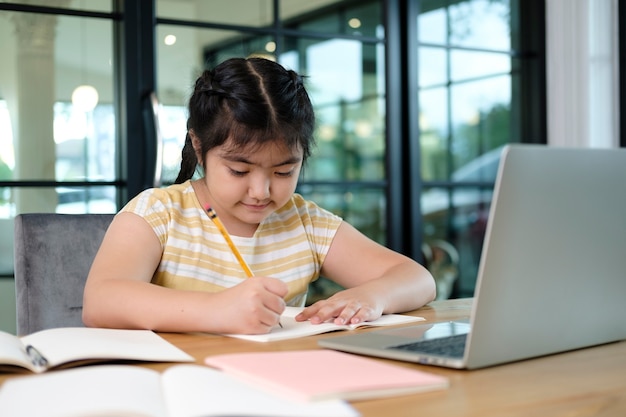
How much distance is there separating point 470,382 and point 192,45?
9.01ft

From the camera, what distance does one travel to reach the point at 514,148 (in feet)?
2.63

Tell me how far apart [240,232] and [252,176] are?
8.1 inches

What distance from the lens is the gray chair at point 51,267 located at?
5.07ft

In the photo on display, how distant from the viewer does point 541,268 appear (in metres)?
0.89

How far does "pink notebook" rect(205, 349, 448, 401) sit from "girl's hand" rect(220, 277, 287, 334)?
0.23 metres

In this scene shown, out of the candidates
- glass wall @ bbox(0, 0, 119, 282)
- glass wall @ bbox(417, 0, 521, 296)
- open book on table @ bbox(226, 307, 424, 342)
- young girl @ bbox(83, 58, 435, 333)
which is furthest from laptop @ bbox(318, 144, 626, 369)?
glass wall @ bbox(417, 0, 521, 296)

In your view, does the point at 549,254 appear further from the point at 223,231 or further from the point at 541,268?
the point at 223,231

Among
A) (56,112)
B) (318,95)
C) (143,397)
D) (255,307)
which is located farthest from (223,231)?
(318,95)

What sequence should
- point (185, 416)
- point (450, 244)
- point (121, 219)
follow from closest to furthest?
point (185, 416), point (121, 219), point (450, 244)

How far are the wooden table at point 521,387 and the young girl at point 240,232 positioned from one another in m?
0.21

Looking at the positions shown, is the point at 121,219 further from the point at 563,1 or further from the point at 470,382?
the point at 563,1

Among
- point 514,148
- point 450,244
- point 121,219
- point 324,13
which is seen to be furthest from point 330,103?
point 514,148

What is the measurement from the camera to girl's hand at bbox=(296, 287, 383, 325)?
123 cm

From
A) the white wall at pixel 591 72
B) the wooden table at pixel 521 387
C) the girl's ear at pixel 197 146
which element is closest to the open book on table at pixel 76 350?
the wooden table at pixel 521 387
